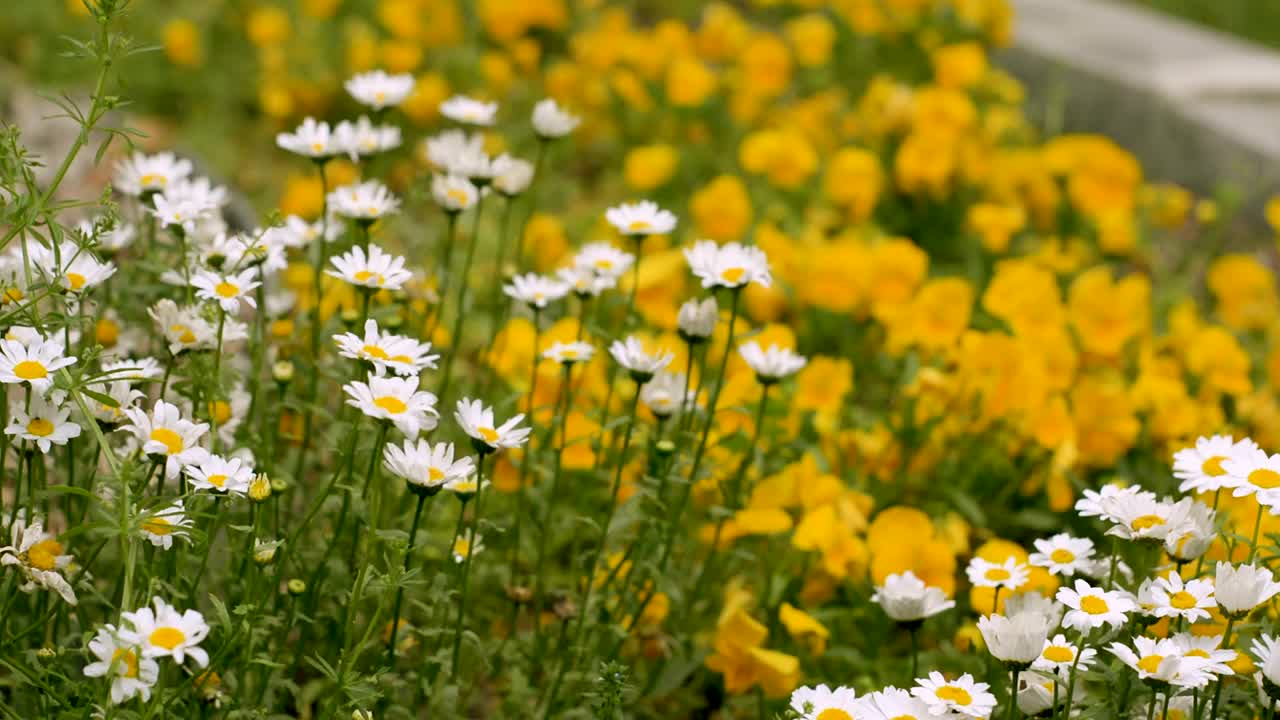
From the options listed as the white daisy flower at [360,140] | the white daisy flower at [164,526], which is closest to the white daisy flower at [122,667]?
the white daisy flower at [164,526]

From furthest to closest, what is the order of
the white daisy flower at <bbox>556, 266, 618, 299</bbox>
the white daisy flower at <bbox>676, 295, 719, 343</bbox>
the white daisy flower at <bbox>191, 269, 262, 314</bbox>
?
1. the white daisy flower at <bbox>556, 266, 618, 299</bbox>
2. the white daisy flower at <bbox>676, 295, 719, 343</bbox>
3. the white daisy flower at <bbox>191, 269, 262, 314</bbox>

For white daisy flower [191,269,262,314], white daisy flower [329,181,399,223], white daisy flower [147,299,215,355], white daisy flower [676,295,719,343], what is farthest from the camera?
white daisy flower [329,181,399,223]

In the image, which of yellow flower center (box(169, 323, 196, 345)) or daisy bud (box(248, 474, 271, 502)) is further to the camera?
yellow flower center (box(169, 323, 196, 345))

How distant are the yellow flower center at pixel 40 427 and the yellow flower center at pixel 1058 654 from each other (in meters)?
0.99

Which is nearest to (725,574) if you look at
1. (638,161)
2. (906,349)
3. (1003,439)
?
(1003,439)

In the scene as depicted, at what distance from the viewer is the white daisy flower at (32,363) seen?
4.68ft

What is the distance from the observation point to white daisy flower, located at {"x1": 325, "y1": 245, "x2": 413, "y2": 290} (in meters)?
1.64

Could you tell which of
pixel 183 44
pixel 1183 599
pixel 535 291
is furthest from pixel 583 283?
pixel 183 44

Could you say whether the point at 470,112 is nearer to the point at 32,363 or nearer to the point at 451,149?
the point at 451,149

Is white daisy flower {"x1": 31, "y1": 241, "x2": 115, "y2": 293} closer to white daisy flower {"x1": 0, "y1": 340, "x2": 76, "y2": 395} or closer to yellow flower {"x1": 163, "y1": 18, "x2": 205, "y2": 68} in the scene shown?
white daisy flower {"x1": 0, "y1": 340, "x2": 76, "y2": 395}

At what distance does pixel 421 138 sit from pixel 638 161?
95 centimetres

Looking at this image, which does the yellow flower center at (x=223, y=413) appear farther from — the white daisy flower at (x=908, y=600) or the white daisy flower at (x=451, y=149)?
the white daisy flower at (x=908, y=600)

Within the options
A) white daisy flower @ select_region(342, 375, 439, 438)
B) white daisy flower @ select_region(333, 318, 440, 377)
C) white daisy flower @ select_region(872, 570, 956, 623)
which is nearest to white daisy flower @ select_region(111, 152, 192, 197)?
white daisy flower @ select_region(333, 318, 440, 377)

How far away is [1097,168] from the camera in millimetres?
3566
